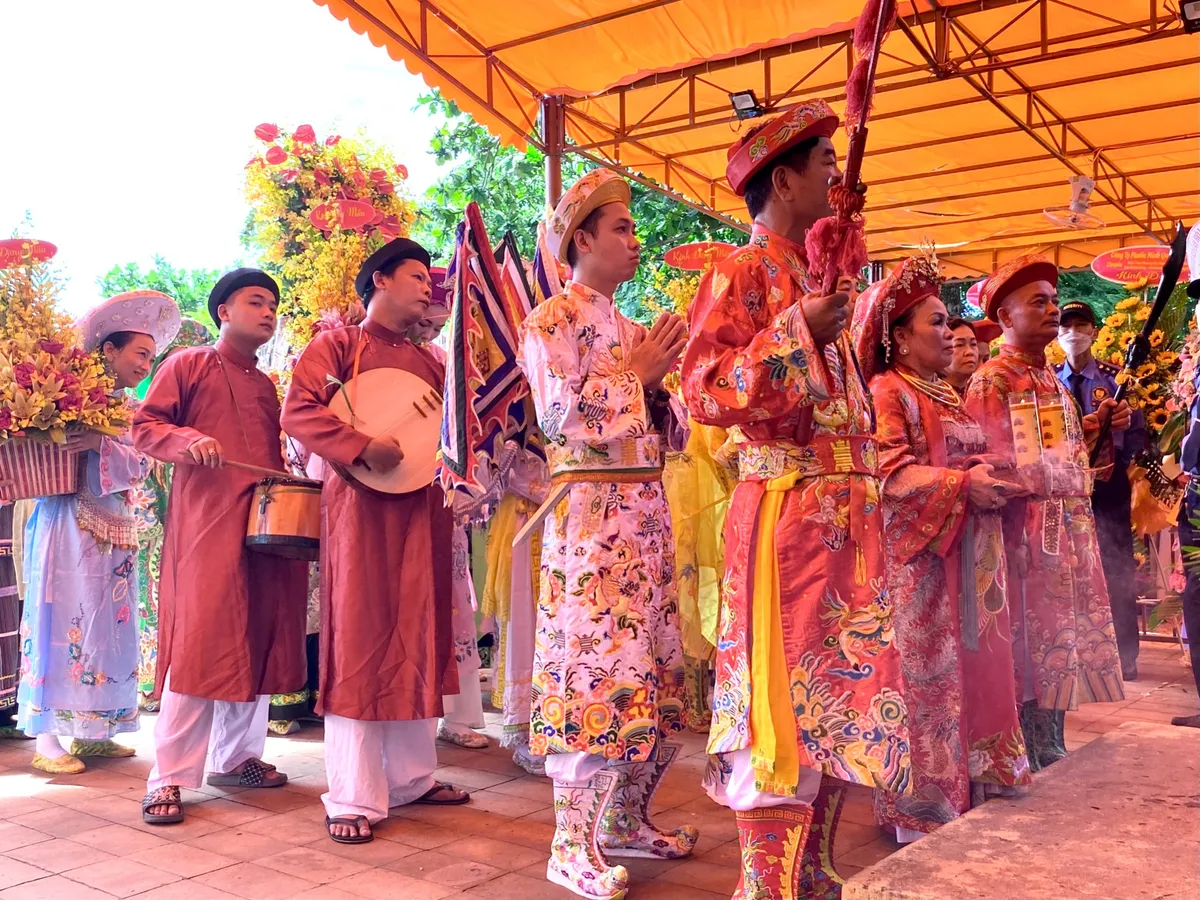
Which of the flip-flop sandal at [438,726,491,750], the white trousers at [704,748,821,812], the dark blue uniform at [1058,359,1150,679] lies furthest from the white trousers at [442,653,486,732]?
the dark blue uniform at [1058,359,1150,679]

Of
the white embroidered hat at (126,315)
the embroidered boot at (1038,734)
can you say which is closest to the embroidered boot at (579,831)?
the embroidered boot at (1038,734)

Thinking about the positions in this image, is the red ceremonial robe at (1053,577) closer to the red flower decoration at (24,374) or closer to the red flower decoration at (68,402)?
the red flower decoration at (68,402)

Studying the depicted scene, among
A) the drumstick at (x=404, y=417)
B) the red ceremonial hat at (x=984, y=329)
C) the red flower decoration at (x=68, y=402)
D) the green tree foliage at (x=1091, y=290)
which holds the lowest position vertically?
the drumstick at (x=404, y=417)

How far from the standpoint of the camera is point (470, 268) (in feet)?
12.2

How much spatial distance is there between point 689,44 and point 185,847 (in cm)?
628

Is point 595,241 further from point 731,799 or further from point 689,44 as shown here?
point 689,44

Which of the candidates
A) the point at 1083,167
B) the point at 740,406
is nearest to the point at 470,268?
the point at 740,406

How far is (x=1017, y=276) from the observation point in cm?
437

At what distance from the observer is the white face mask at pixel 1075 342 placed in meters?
6.34

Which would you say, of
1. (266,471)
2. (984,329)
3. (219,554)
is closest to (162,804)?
(219,554)

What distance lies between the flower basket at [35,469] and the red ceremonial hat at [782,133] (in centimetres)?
349

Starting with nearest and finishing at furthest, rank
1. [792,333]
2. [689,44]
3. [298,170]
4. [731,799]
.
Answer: [792,333], [731,799], [298,170], [689,44]

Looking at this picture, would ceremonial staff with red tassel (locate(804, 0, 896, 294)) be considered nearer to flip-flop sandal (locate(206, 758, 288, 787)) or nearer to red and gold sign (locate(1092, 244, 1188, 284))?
flip-flop sandal (locate(206, 758, 288, 787))

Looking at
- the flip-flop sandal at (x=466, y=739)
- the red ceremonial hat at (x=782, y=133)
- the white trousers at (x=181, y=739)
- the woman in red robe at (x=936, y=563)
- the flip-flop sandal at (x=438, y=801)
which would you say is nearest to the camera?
the red ceremonial hat at (x=782, y=133)
